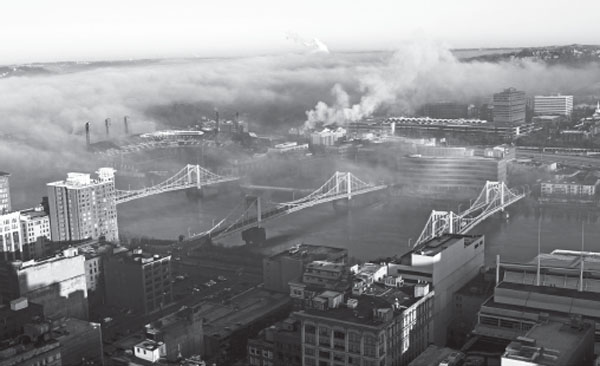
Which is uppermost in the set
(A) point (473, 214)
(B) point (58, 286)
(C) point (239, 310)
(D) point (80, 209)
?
(D) point (80, 209)

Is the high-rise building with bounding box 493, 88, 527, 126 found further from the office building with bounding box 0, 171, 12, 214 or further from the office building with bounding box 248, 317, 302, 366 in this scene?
the office building with bounding box 248, 317, 302, 366

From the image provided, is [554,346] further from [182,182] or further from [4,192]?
[182,182]

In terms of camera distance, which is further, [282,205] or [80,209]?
[282,205]

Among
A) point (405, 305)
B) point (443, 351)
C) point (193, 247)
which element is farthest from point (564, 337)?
point (193, 247)

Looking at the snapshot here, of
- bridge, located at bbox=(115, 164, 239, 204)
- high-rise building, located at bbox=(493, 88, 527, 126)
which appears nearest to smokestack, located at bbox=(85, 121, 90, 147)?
bridge, located at bbox=(115, 164, 239, 204)

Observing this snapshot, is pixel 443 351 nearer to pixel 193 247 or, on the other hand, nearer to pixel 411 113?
pixel 193 247

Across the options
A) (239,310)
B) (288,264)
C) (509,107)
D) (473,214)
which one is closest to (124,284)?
(239,310)
